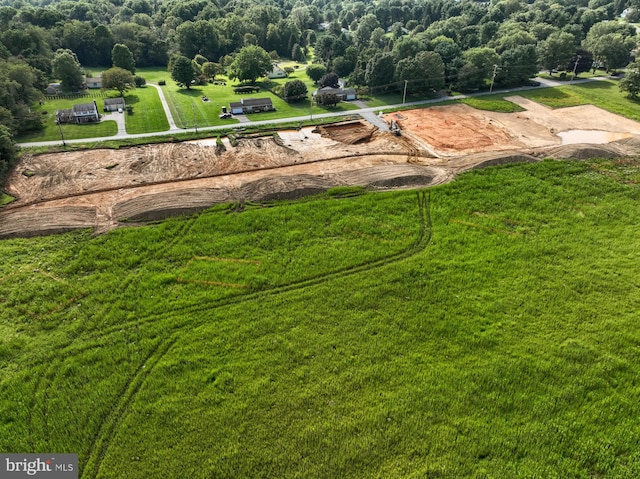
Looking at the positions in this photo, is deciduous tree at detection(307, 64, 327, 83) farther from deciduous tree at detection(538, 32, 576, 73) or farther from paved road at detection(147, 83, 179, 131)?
deciduous tree at detection(538, 32, 576, 73)

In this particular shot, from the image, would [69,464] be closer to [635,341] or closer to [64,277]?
[64,277]

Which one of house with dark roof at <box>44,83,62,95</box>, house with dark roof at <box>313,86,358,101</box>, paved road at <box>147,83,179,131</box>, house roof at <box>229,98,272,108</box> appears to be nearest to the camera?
paved road at <box>147,83,179,131</box>

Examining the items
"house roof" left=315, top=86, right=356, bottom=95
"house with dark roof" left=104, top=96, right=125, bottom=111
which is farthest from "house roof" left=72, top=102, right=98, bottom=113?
"house roof" left=315, top=86, right=356, bottom=95

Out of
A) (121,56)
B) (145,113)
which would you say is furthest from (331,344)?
(121,56)

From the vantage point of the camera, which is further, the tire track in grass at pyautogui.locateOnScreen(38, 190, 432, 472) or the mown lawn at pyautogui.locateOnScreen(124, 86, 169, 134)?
the mown lawn at pyautogui.locateOnScreen(124, 86, 169, 134)

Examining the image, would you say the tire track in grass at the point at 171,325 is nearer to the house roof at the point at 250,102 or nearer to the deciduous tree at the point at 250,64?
the house roof at the point at 250,102

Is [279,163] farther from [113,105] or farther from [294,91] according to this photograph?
[113,105]
